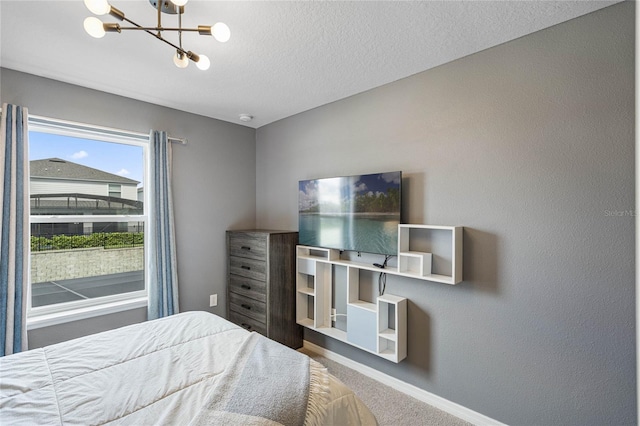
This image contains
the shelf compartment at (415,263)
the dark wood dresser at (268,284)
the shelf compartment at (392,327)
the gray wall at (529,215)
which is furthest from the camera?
the dark wood dresser at (268,284)

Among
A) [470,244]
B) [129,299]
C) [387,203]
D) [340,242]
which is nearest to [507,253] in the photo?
[470,244]

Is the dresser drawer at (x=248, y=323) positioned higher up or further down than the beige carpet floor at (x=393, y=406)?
higher up

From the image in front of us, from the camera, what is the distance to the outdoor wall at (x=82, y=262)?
2525 millimetres

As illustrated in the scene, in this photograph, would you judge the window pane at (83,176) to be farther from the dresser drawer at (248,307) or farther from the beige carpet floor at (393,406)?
the beige carpet floor at (393,406)

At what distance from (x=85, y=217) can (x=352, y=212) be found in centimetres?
239

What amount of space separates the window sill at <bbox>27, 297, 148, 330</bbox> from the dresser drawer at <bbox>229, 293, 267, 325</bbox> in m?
0.89

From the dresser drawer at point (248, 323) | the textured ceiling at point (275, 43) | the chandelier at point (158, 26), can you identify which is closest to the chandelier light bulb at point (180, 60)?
the chandelier at point (158, 26)

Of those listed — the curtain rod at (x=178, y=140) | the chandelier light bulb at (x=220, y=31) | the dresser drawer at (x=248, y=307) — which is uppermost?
the chandelier light bulb at (x=220, y=31)

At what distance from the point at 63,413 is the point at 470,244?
2.30 m

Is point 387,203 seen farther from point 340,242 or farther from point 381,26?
point 381,26

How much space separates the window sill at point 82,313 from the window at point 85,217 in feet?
0.06

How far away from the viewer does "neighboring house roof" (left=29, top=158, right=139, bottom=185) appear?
8.25ft

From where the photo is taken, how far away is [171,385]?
1.32 metres

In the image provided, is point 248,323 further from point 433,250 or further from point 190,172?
point 433,250
